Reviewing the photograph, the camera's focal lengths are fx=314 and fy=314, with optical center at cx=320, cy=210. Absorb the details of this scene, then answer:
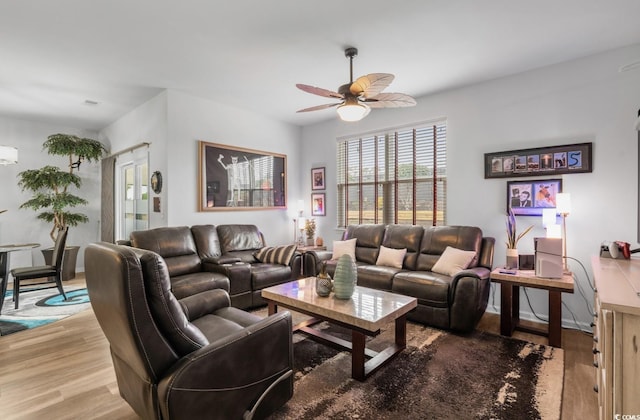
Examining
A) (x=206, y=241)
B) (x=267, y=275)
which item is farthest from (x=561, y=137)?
(x=206, y=241)

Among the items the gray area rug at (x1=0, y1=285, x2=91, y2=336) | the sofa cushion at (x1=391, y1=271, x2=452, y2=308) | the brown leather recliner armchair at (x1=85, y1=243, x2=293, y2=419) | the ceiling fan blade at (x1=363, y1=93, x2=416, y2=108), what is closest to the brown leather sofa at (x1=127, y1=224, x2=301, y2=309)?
the gray area rug at (x1=0, y1=285, x2=91, y2=336)

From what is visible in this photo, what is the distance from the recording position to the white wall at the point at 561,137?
9.88 feet

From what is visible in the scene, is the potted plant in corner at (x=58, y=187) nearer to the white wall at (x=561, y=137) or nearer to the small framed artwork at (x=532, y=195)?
the white wall at (x=561, y=137)

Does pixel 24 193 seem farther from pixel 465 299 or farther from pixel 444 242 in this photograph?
pixel 465 299

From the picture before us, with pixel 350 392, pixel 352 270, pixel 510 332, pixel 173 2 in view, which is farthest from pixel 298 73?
pixel 510 332

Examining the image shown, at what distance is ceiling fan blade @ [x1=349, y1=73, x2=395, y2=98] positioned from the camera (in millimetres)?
2395

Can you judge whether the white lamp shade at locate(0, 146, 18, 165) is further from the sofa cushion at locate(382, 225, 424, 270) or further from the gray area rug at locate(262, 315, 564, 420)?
the sofa cushion at locate(382, 225, 424, 270)

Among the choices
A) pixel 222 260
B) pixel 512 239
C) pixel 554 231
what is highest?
pixel 554 231

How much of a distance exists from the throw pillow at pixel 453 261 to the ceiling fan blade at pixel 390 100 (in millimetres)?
1687

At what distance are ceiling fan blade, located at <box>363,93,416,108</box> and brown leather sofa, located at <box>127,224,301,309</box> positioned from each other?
7.46 feet

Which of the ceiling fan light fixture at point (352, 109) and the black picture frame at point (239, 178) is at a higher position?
the ceiling fan light fixture at point (352, 109)

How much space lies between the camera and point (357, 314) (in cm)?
222

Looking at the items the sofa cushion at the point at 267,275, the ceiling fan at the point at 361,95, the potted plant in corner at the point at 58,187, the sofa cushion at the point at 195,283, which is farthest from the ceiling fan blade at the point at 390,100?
the potted plant in corner at the point at 58,187

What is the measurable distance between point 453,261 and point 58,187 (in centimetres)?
638
